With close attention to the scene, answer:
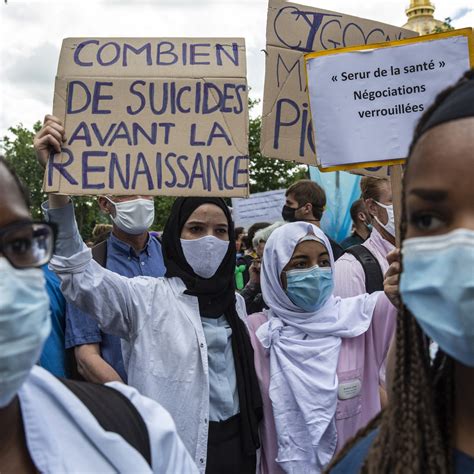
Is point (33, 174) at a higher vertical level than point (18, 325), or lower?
higher

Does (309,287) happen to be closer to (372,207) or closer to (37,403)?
(372,207)

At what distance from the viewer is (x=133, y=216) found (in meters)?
4.09

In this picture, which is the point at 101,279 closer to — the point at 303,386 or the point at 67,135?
the point at 67,135

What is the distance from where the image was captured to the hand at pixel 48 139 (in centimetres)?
288

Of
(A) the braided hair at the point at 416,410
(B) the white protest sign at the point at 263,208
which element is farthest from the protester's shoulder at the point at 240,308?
(B) the white protest sign at the point at 263,208

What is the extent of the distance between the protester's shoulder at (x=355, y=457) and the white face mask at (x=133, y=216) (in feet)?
9.12

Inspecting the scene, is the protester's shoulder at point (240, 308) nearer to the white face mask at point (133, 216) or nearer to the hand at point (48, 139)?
the white face mask at point (133, 216)

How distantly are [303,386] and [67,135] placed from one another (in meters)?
1.57

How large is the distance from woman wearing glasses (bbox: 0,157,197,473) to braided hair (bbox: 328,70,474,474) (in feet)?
1.61

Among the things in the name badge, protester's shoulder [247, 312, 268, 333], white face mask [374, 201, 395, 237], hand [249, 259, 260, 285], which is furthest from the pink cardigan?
hand [249, 259, 260, 285]

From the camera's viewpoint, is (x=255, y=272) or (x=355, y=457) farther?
(x=255, y=272)

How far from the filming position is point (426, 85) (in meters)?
2.79

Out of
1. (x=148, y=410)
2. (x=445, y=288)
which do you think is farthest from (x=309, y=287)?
(x=445, y=288)

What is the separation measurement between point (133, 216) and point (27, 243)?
2.71 meters
